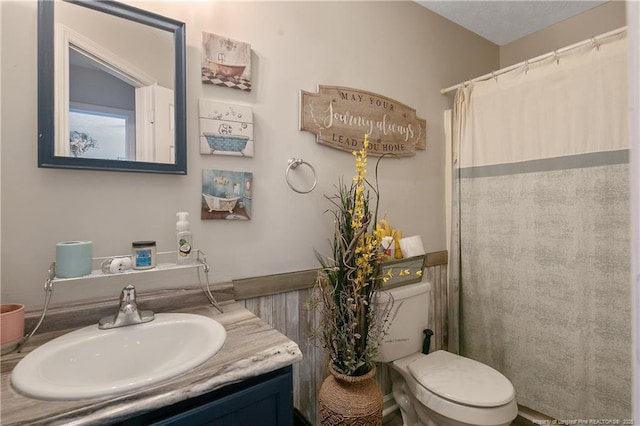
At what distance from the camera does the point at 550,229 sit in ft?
5.44

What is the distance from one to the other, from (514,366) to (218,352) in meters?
1.77

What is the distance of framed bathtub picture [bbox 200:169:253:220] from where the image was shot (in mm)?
1259

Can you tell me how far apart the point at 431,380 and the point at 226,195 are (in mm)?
1223

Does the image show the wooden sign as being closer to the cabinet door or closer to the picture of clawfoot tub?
the picture of clawfoot tub

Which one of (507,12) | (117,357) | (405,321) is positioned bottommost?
(405,321)

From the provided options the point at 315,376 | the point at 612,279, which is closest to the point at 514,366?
the point at 612,279

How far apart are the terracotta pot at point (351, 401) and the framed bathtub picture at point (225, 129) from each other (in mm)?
1021

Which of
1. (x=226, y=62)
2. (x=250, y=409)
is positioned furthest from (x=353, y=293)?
(x=226, y=62)

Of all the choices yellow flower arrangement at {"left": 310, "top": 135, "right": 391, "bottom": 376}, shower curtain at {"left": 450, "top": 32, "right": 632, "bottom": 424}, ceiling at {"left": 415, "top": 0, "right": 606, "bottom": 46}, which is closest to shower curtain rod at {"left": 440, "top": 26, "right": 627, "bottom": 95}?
shower curtain at {"left": 450, "top": 32, "right": 632, "bottom": 424}

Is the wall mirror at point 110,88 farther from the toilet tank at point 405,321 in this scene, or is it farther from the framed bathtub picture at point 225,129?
the toilet tank at point 405,321

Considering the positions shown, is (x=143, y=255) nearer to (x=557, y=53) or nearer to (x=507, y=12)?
(x=557, y=53)

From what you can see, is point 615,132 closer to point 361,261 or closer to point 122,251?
point 361,261

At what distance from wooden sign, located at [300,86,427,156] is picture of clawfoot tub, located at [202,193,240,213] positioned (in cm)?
49

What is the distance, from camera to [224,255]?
130cm
